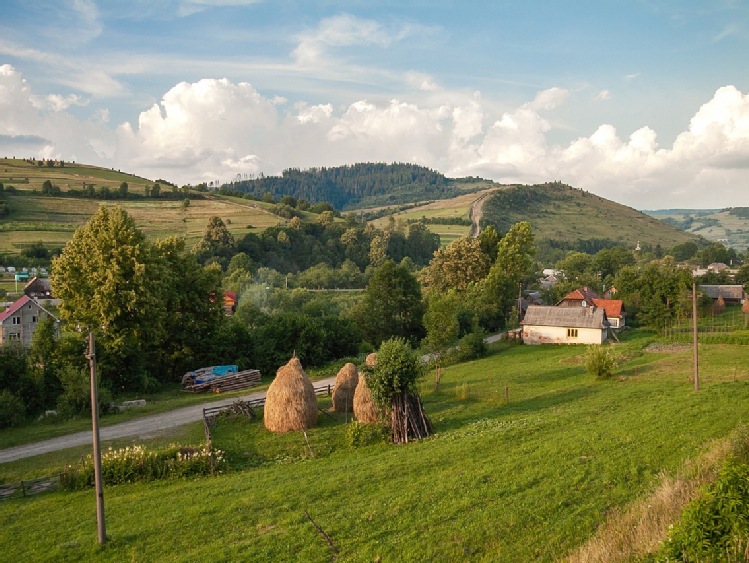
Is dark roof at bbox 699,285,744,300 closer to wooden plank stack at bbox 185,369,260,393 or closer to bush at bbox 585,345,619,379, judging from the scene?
bush at bbox 585,345,619,379

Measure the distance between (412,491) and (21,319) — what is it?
159 ft

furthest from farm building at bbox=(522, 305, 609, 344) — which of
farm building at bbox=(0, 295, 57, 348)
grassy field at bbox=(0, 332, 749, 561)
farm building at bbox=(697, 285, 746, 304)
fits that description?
farm building at bbox=(0, 295, 57, 348)

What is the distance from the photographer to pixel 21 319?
166ft

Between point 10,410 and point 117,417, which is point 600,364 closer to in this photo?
point 117,417

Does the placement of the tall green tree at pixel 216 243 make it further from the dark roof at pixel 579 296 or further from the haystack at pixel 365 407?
the haystack at pixel 365 407

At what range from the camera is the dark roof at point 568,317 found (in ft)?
166

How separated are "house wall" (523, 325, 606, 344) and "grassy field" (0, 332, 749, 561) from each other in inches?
916

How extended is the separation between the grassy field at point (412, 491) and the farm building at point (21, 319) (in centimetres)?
3180

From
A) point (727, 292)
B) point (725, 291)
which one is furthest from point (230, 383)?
point (727, 292)

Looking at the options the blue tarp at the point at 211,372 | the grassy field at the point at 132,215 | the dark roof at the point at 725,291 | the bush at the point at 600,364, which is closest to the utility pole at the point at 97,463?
the blue tarp at the point at 211,372

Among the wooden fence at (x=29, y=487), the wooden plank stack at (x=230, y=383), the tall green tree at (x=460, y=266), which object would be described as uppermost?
the tall green tree at (x=460, y=266)

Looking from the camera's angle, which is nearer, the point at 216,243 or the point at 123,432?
the point at 123,432

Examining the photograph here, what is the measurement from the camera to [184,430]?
26.5 meters

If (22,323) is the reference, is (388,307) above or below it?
above
